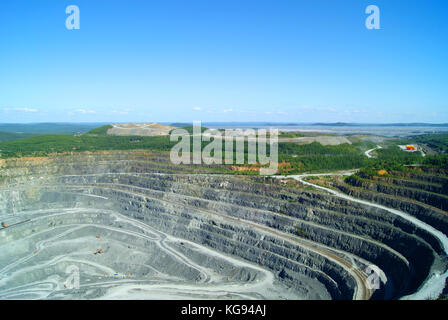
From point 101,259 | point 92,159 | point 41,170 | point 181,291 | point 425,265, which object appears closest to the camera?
point 425,265

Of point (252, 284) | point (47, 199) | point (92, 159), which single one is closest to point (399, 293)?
point (252, 284)

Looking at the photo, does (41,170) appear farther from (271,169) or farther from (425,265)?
(425,265)

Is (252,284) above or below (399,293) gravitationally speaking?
below

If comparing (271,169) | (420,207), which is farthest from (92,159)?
(420,207)

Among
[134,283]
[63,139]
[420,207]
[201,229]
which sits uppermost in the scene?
[63,139]

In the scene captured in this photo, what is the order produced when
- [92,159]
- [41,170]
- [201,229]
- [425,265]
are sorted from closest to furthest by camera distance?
1. [425,265]
2. [201,229]
3. [41,170]
4. [92,159]

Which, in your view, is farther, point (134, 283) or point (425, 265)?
point (134, 283)

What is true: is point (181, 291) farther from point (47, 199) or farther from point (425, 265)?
point (47, 199)
